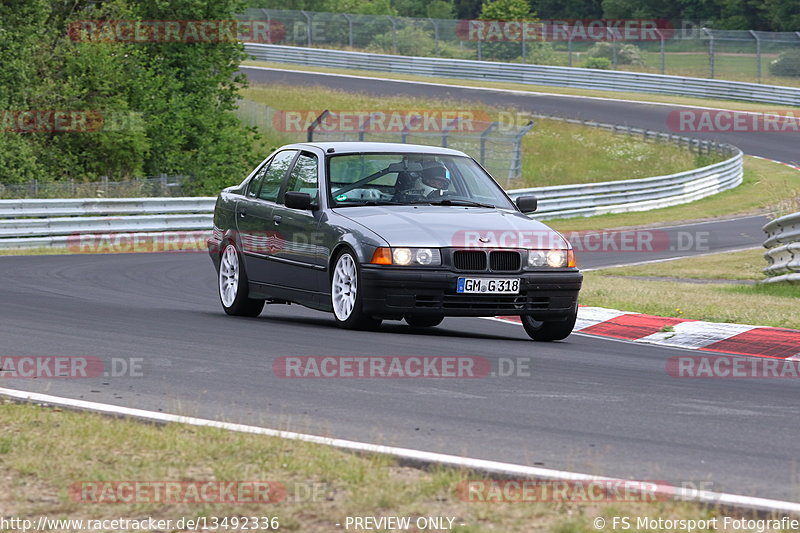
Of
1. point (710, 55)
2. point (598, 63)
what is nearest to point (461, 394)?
point (710, 55)

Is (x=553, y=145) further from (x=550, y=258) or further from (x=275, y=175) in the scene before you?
(x=550, y=258)

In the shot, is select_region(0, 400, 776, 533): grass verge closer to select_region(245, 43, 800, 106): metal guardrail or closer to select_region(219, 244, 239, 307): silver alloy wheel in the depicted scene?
select_region(219, 244, 239, 307): silver alloy wheel

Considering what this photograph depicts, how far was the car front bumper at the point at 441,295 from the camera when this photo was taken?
10.0m

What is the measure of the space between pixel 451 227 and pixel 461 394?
3.02 meters

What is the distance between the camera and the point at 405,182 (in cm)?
1127

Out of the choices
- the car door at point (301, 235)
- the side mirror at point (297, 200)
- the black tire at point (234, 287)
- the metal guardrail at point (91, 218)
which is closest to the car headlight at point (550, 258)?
the car door at point (301, 235)

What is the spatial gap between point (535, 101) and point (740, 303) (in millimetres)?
40509

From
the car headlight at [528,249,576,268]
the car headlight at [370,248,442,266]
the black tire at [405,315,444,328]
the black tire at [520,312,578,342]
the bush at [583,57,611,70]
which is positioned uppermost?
the car headlight at [370,248,442,266]

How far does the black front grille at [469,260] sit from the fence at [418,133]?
17.6m

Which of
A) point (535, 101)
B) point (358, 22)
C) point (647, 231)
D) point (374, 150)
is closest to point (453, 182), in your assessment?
point (374, 150)

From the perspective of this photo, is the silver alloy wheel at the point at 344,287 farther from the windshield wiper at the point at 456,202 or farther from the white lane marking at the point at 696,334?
the white lane marking at the point at 696,334

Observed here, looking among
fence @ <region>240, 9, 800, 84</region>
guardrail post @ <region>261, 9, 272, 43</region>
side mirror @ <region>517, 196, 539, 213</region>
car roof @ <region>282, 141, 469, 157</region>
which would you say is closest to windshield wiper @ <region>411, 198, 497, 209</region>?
side mirror @ <region>517, 196, 539, 213</region>

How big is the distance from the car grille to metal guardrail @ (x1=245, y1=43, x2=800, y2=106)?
46.7m

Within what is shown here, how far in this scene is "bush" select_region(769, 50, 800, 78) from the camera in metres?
55.8
